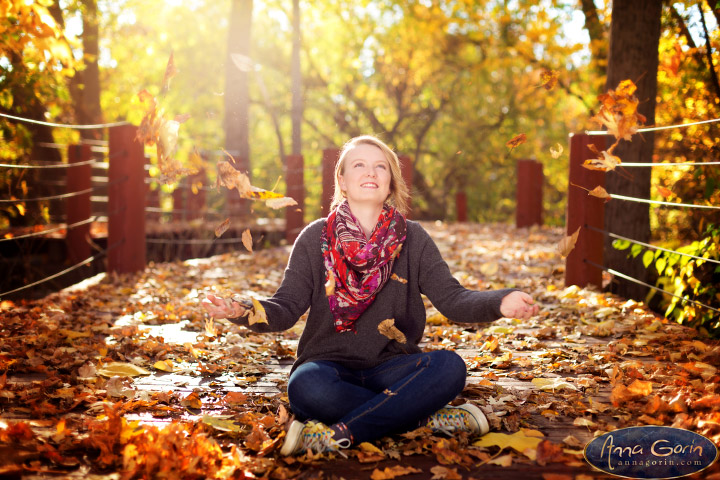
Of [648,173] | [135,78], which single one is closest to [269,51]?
[135,78]

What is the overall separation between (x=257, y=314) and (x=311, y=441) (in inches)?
20.8

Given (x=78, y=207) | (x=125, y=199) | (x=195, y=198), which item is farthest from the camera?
(x=195, y=198)

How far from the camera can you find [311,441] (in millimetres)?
2447

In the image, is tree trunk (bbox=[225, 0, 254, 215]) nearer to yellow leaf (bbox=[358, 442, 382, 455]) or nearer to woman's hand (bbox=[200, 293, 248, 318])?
woman's hand (bbox=[200, 293, 248, 318])

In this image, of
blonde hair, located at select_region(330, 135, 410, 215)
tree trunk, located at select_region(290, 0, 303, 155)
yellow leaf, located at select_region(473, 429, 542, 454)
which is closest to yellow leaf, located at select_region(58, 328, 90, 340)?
blonde hair, located at select_region(330, 135, 410, 215)

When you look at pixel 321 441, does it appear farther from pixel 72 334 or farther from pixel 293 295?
pixel 72 334

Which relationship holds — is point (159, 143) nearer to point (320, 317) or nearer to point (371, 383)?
point (320, 317)

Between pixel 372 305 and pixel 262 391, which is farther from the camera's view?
pixel 262 391

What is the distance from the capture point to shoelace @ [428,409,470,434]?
8.59 feet

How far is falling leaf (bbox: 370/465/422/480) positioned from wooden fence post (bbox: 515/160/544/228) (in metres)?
10.3

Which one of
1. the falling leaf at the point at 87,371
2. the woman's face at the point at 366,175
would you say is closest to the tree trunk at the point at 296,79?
the falling leaf at the point at 87,371

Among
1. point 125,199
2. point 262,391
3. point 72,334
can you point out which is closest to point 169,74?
point 262,391

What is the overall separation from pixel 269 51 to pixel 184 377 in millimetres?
17178

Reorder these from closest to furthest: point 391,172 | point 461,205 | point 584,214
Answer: point 391,172, point 584,214, point 461,205
